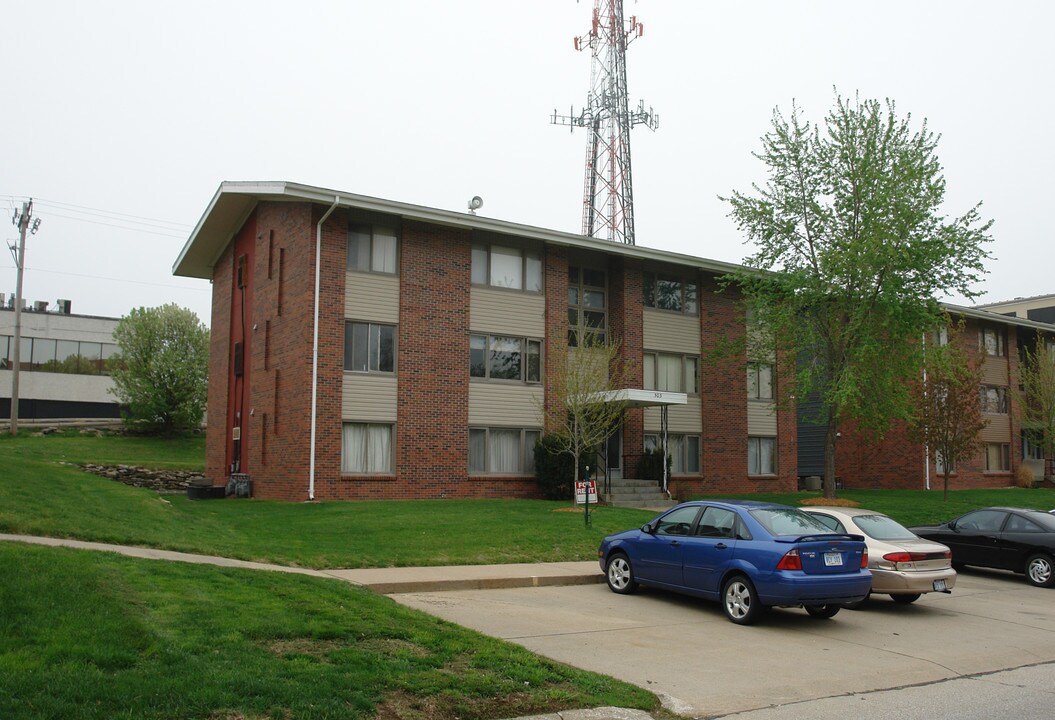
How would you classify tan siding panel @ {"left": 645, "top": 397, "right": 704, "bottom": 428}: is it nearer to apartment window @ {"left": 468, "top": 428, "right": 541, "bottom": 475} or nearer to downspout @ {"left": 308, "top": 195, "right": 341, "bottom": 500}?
apartment window @ {"left": 468, "top": 428, "right": 541, "bottom": 475}

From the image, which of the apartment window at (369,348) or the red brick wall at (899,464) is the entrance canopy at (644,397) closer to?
the apartment window at (369,348)

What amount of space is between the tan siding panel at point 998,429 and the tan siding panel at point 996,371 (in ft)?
5.39

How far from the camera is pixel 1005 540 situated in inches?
668

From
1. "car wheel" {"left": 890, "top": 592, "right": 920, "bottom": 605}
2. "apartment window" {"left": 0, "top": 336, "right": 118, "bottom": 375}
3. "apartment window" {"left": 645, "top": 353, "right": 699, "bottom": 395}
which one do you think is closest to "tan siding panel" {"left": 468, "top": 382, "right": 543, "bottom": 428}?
"apartment window" {"left": 645, "top": 353, "right": 699, "bottom": 395}

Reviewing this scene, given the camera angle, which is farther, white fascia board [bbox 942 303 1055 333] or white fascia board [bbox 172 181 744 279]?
white fascia board [bbox 942 303 1055 333]

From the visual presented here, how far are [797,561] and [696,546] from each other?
4.92 ft

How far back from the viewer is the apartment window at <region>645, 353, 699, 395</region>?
1214 inches

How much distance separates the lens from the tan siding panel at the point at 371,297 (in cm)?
2516

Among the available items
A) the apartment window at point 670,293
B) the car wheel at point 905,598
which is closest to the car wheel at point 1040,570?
the car wheel at point 905,598

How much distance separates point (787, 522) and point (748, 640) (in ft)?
6.03

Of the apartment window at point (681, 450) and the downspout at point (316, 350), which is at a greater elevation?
the downspout at point (316, 350)

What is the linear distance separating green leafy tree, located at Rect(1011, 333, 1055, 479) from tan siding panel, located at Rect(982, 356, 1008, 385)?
2.22ft

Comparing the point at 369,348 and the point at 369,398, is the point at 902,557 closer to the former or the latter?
the point at 369,398

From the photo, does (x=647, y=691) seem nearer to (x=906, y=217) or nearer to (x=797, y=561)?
(x=797, y=561)
